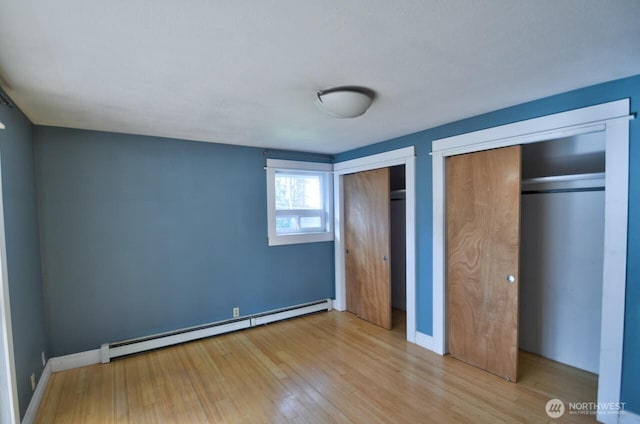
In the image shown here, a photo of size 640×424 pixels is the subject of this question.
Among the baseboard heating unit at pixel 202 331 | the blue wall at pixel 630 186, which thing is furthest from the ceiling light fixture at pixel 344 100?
the baseboard heating unit at pixel 202 331

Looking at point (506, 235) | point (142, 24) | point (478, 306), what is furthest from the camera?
point (478, 306)

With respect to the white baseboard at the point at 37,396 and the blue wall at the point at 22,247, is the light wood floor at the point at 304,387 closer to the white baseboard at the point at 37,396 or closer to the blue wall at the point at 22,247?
the white baseboard at the point at 37,396

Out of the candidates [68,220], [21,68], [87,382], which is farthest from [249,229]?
[21,68]

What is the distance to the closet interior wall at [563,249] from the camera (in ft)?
8.42

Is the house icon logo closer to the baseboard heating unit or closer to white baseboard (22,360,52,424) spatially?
the baseboard heating unit

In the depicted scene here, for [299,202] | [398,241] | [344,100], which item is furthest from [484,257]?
[299,202]

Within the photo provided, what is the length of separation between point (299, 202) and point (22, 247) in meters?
2.83

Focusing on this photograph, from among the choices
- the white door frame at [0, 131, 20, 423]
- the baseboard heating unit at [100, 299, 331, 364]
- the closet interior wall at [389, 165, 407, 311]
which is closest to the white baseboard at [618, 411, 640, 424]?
the closet interior wall at [389, 165, 407, 311]

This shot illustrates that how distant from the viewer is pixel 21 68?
63.6 inches

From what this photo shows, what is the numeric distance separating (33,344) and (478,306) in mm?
3713

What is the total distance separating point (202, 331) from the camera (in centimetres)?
339

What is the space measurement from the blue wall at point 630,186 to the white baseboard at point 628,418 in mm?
32

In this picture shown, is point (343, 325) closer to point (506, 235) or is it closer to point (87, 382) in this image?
point (506, 235)

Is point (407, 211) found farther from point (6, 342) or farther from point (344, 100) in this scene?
point (6, 342)
